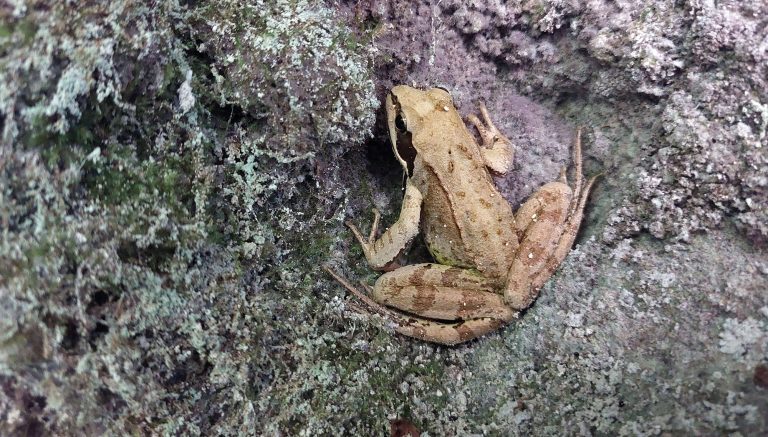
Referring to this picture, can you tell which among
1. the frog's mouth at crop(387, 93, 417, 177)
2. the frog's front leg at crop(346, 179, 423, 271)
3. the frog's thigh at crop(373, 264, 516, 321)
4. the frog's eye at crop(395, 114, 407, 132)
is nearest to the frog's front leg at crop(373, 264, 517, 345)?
the frog's thigh at crop(373, 264, 516, 321)

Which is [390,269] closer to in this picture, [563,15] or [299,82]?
[299,82]

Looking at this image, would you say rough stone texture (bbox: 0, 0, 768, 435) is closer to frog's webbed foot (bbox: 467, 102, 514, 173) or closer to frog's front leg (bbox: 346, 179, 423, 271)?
frog's front leg (bbox: 346, 179, 423, 271)

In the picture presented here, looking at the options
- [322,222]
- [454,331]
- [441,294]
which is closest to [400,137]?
[322,222]

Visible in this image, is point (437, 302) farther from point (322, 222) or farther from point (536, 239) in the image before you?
point (322, 222)

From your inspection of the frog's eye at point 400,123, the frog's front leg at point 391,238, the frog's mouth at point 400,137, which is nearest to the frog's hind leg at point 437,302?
the frog's front leg at point 391,238

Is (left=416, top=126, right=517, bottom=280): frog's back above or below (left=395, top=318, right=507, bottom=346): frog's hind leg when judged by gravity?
above

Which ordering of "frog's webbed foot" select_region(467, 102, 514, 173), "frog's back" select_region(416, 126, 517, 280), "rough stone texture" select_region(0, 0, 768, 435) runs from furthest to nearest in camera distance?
"frog's webbed foot" select_region(467, 102, 514, 173) → "frog's back" select_region(416, 126, 517, 280) → "rough stone texture" select_region(0, 0, 768, 435)
